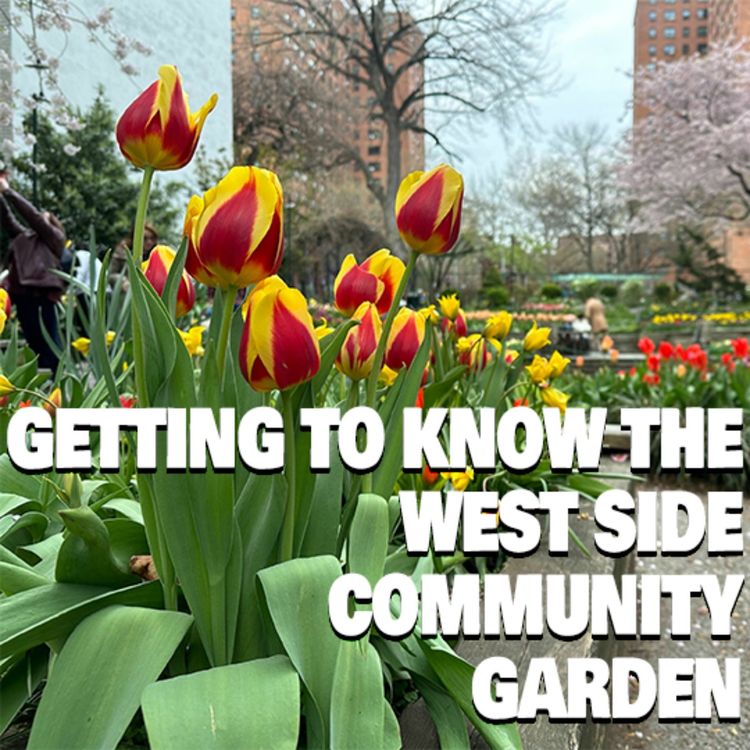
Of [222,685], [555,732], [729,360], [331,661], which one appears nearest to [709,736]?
[555,732]

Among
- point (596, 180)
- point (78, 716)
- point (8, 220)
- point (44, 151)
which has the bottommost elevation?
point (78, 716)

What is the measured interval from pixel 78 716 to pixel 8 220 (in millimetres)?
4407

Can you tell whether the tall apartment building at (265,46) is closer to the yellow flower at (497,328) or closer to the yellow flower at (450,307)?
the yellow flower at (450,307)

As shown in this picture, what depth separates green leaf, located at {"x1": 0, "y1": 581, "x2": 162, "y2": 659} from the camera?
2.41 ft

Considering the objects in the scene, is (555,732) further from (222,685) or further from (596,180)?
(596,180)

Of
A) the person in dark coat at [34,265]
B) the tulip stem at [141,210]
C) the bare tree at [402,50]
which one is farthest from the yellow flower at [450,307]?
the bare tree at [402,50]

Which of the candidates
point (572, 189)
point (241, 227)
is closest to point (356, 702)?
point (241, 227)

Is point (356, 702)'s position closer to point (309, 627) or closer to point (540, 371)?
point (309, 627)

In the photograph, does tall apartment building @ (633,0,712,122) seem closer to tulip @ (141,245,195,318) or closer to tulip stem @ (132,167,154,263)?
tulip @ (141,245,195,318)

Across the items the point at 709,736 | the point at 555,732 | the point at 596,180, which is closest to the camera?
the point at 555,732

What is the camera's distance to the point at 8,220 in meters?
4.52

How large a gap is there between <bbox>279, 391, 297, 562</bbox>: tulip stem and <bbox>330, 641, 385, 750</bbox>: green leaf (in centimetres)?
13

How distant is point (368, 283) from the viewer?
3.46 ft

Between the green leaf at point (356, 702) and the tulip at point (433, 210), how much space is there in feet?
1.45
